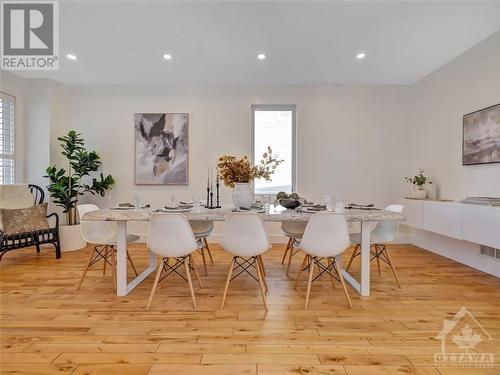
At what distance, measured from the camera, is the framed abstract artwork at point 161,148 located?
15.3 feet

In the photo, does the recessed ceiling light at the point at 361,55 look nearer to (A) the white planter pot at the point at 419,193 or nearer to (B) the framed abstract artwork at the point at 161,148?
(A) the white planter pot at the point at 419,193

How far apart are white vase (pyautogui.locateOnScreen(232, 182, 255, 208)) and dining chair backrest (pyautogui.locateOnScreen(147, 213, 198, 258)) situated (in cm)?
62

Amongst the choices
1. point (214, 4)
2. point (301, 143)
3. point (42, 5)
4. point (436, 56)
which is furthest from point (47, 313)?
point (436, 56)

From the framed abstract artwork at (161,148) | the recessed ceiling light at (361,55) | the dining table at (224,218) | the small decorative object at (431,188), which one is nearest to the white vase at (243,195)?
the dining table at (224,218)

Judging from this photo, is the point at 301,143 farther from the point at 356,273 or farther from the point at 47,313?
the point at 47,313

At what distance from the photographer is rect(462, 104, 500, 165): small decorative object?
9.93 feet

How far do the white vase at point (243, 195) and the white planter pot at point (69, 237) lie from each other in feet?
9.76

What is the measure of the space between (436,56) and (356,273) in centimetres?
315

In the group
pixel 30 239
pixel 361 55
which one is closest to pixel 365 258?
pixel 361 55

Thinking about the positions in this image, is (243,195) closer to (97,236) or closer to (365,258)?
(365,258)

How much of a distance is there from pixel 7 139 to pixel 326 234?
16.4 ft

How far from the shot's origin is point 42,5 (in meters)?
2.66

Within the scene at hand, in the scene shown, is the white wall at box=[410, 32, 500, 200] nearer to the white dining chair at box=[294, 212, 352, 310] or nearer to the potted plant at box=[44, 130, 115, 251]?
the white dining chair at box=[294, 212, 352, 310]

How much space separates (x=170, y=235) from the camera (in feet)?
7.34
